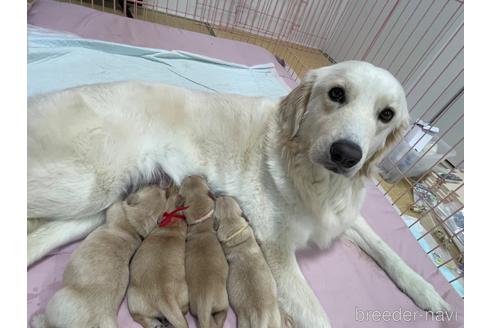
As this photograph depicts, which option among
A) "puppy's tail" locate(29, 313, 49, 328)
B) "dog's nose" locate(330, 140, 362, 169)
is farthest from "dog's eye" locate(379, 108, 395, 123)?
"puppy's tail" locate(29, 313, 49, 328)

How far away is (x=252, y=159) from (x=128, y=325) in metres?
1.06

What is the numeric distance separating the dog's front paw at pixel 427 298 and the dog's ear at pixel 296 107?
3.88 ft

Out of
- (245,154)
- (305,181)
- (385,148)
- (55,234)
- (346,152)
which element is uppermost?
(346,152)

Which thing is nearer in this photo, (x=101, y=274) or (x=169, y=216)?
(x=101, y=274)

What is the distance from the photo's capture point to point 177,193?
74.2 inches

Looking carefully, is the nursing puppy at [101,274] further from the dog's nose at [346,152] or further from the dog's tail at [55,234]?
the dog's nose at [346,152]

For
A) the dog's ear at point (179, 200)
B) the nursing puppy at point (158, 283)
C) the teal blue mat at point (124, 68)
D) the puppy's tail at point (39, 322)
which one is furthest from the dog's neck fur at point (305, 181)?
the teal blue mat at point (124, 68)

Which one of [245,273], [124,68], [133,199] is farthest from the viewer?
[124,68]

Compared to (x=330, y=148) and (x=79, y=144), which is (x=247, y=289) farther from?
(x=79, y=144)

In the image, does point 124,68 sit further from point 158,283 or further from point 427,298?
point 427,298

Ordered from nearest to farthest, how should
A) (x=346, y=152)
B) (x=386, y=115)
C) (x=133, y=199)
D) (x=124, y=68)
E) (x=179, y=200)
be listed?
(x=346, y=152)
(x=386, y=115)
(x=133, y=199)
(x=179, y=200)
(x=124, y=68)

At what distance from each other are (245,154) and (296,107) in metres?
0.42

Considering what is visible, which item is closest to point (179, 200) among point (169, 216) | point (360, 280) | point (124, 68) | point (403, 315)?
point (169, 216)

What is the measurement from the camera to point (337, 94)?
1.62 m
